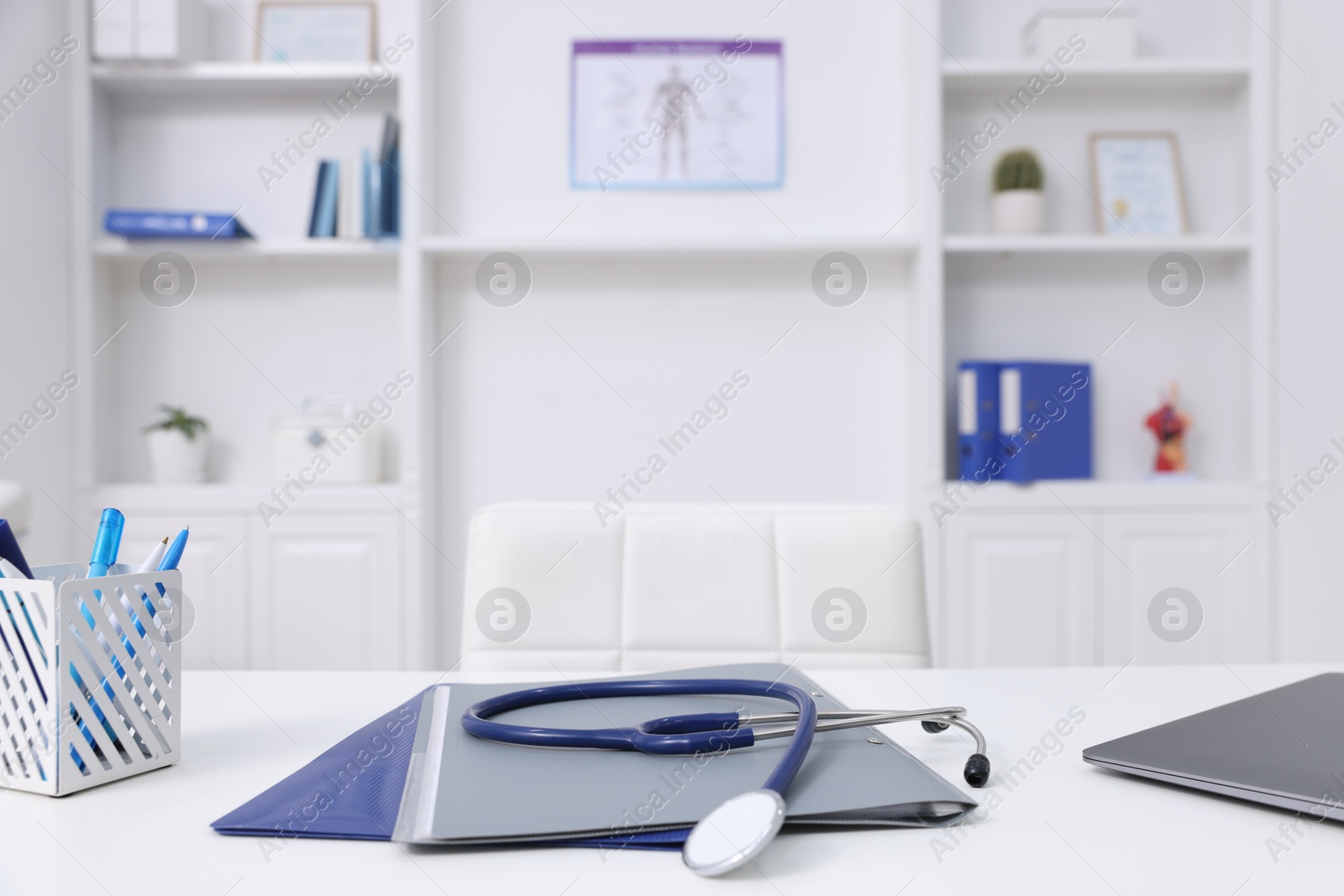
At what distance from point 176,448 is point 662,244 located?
1.36 metres

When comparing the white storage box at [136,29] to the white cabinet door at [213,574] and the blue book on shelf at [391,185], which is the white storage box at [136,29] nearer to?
the blue book on shelf at [391,185]

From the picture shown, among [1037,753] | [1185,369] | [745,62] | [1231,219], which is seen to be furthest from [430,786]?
[1231,219]

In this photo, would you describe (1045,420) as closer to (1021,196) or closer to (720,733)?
(1021,196)

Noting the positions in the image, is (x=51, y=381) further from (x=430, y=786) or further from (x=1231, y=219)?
(x=1231, y=219)

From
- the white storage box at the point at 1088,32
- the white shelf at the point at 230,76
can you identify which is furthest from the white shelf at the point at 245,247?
the white storage box at the point at 1088,32

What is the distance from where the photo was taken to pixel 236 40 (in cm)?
234

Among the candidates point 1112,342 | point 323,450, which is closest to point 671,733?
point 323,450

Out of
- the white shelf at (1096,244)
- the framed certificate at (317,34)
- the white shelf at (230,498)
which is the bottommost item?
the white shelf at (230,498)

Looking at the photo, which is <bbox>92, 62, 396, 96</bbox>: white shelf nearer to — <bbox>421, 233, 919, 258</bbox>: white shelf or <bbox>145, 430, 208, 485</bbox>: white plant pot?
<bbox>421, 233, 919, 258</bbox>: white shelf

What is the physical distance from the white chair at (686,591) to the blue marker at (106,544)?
0.44m

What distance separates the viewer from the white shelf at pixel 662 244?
7.12 ft

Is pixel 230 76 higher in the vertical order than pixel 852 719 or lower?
higher

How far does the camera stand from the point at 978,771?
494 millimetres

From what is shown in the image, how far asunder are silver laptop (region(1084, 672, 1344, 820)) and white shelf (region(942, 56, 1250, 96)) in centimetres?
196
